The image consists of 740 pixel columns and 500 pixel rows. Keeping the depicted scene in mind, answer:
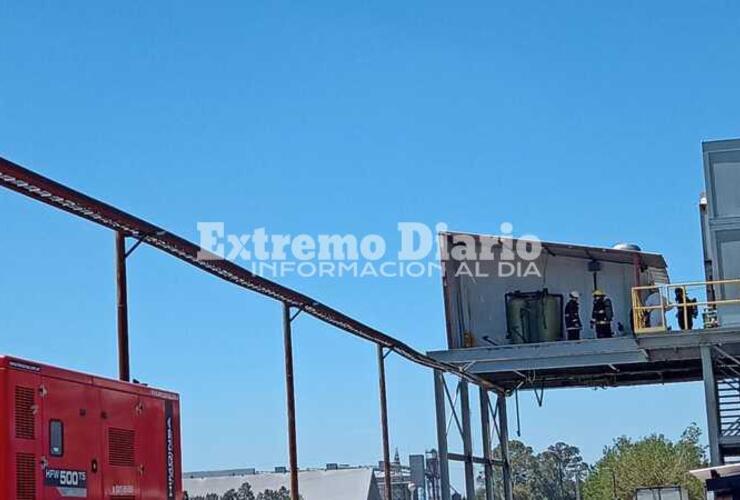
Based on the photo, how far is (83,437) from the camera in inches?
Result: 503

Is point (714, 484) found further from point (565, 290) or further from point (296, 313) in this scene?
point (565, 290)

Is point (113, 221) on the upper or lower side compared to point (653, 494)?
upper

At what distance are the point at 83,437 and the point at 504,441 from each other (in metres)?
31.7

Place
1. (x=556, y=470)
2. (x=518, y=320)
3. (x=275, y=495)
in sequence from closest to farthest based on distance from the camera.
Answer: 1. (x=518, y=320)
2. (x=275, y=495)
3. (x=556, y=470)

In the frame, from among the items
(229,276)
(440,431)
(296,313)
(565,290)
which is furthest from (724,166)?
(229,276)

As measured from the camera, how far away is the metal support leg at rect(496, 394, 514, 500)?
42.6m

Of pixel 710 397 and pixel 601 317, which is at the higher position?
pixel 601 317

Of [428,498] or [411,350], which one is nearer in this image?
[411,350]

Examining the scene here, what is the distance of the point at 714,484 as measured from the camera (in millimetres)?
16109

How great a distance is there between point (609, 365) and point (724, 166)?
684 centimetres

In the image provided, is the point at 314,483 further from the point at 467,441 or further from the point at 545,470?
the point at 545,470

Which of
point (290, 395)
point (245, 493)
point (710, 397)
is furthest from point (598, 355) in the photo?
point (245, 493)

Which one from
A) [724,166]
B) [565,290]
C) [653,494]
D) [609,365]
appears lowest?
[653,494]

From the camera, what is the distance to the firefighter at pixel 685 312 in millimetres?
34594
